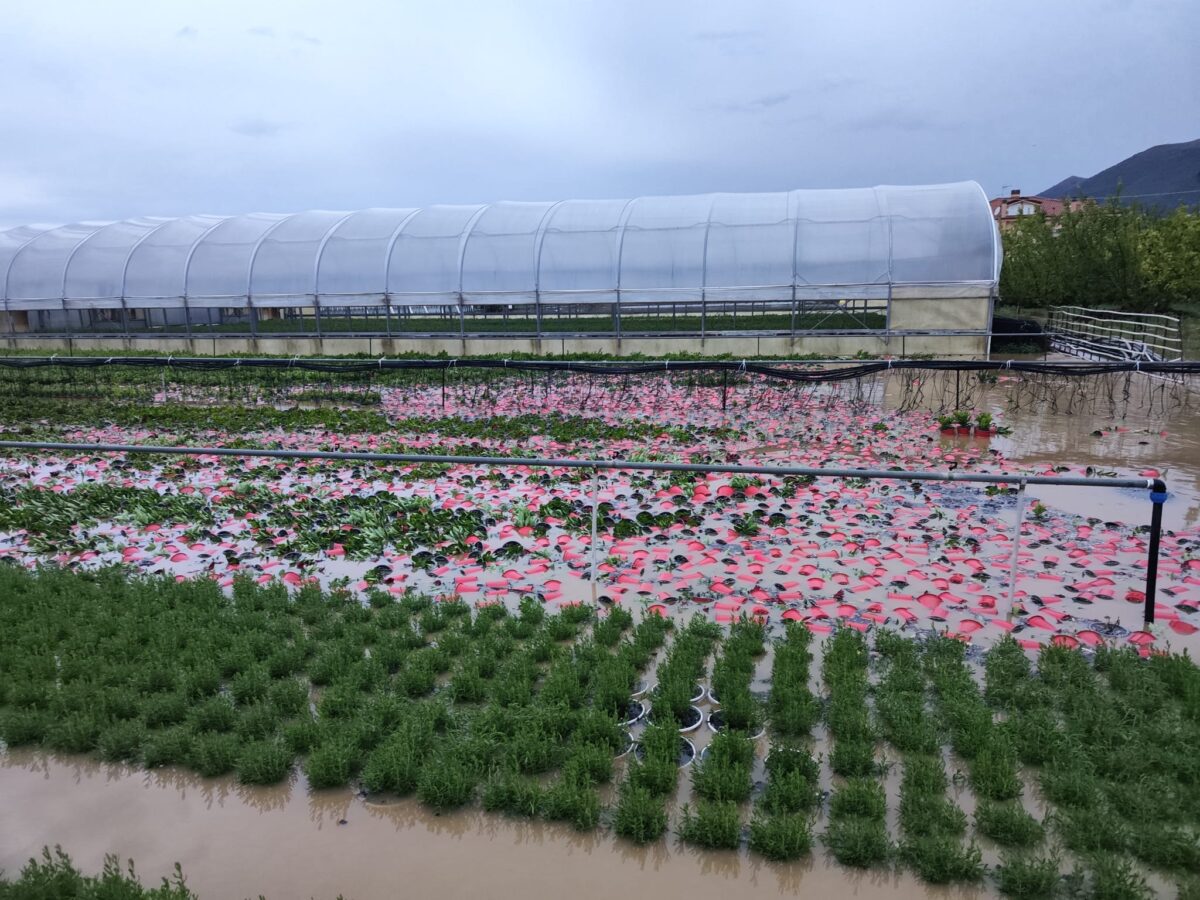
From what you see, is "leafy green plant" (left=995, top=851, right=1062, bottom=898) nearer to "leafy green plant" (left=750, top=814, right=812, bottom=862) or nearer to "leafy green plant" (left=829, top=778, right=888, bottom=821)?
"leafy green plant" (left=829, top=778, right=888, bottom=821)

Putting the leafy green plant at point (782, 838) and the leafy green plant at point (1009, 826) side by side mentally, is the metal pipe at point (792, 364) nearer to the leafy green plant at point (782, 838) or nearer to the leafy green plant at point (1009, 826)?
the leafy green plant at point (1009, 826)

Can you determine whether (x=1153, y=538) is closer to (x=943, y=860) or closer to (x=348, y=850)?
(x=943, y=860)

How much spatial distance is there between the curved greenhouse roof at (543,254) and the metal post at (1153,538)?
1915 centimetres

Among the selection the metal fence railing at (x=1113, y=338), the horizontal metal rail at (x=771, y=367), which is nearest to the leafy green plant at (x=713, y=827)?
the horizontal metal rail at (x=771, y=367)

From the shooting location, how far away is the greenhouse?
23125 millimetres

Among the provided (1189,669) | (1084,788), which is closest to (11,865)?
(1084,788)

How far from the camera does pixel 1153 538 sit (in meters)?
5.11

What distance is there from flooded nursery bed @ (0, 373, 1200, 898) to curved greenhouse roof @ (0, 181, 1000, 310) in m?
15.3

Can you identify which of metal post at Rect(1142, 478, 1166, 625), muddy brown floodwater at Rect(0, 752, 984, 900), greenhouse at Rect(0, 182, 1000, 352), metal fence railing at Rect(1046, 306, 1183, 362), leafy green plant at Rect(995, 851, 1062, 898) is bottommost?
muddy brown floodwater at Rect(0, 752, 984, 900)

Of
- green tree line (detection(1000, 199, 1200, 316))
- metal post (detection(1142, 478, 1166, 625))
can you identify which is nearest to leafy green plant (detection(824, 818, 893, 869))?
metal post (detection(1142, 478, 1166, 625))

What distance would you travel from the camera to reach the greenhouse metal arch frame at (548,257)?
23.2m

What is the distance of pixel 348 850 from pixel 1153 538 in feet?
17.2

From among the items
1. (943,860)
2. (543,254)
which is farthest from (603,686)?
(543,254)

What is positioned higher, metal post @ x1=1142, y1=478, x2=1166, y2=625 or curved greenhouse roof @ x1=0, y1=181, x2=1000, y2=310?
curved greenhouse roof @ x1=0, y1=181, x2=1000, y2=310
